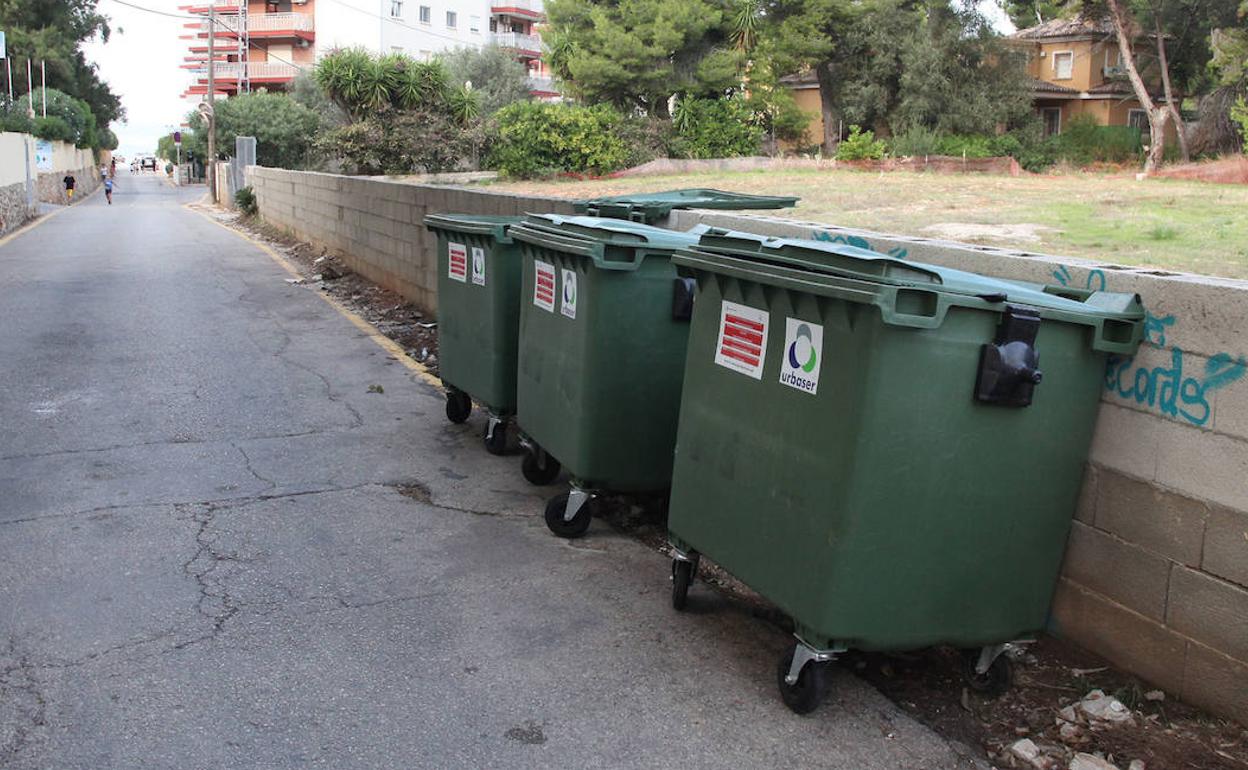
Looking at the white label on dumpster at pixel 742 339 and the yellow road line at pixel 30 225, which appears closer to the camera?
the white label on dumpster at pixel 742 339

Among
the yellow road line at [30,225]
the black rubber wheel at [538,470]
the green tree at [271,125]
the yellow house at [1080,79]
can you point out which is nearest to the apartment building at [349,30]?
the green tree at [271,125]

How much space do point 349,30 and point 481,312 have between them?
68.1 metres

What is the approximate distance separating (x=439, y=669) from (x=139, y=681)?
1.02 meters

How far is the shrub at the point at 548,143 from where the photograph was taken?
26.0 m

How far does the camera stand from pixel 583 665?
418 centimetres

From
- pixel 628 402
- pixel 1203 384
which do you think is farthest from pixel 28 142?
pixel 1203 384

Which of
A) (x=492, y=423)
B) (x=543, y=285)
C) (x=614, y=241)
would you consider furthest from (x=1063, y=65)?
(x=614, y=241)

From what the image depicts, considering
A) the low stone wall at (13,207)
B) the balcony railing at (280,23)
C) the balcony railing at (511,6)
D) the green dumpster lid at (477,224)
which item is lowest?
the low stone wall at (13,207)

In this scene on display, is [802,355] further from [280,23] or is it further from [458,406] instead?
[280,23]

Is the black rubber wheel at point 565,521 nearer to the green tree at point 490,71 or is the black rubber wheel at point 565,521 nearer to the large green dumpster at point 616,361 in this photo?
the large green dumpster at point 616,361

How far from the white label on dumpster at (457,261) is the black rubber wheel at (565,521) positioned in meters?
2.17

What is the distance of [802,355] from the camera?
3795mm

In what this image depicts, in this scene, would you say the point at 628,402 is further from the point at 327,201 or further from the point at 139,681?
the point at 327,201

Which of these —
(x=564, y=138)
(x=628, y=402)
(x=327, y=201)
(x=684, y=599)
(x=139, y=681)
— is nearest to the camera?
(x=139, y=681)
